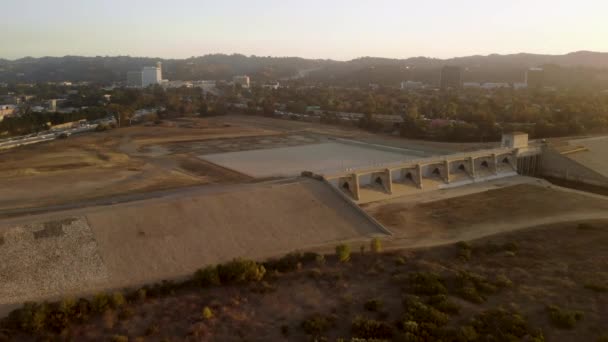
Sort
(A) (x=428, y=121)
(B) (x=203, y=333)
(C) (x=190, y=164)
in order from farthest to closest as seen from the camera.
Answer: (A) (x=428, y=121)
(C) (x=190, y=164)
(B) (x=203, y=333)

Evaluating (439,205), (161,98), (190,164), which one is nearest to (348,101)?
(161,98)

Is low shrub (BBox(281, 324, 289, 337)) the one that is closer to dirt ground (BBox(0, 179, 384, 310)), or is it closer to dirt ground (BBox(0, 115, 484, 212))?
dirt ground (BBox(0, 179, 384, 310))

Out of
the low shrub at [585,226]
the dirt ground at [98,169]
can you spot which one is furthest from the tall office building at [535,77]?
the low shrub at [585,226]

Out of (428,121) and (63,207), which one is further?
(428,121)

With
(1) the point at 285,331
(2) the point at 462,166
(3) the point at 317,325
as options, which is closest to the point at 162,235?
(1) the point at 285,331

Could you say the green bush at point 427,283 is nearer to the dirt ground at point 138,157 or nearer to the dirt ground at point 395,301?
the dirt ground at point 395,301

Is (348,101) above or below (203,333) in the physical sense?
above

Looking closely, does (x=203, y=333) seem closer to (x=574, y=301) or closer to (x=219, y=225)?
(x=219, y=225)
